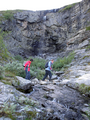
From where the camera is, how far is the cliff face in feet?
55.8

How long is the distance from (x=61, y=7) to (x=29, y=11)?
6.54 meters

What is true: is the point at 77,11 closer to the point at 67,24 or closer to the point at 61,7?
the point at 67,24

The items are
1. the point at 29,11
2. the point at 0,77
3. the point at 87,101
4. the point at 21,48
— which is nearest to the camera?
the point at 87,101

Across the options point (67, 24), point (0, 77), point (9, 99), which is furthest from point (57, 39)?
point (9, 99)

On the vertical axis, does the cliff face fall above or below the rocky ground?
above

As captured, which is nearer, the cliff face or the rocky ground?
the rocky ground

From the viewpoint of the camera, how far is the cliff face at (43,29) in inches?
669

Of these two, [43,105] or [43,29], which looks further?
[43,29]

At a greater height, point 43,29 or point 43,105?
point 43,29

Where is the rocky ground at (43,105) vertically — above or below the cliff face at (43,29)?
below

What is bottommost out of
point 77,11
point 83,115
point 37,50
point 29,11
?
point 83,115

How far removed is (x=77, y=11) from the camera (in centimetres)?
1688

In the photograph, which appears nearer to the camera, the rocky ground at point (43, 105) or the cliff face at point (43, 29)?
the rocky ground at point (43, 105)

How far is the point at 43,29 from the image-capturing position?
63.7 ft
